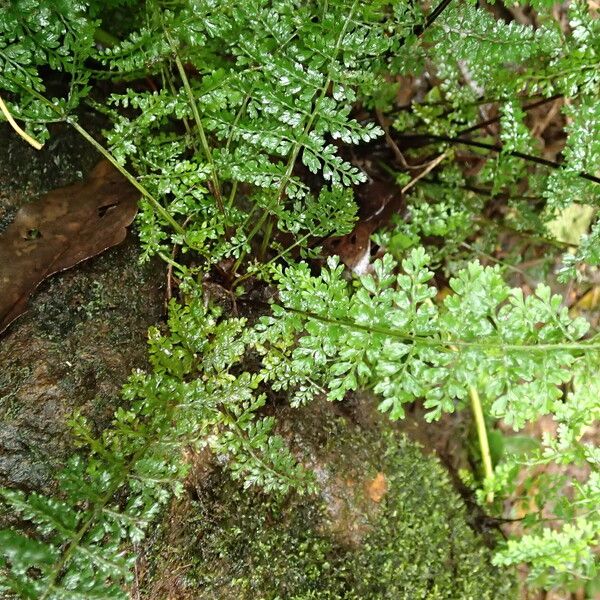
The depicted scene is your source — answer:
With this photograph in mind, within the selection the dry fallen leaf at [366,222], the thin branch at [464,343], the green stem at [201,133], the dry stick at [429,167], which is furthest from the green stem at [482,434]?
the green stem at [201,133]

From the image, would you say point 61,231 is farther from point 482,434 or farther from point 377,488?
point 482,434

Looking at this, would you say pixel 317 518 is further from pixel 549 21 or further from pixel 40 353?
pixel 549 21

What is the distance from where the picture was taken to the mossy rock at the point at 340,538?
2.11m

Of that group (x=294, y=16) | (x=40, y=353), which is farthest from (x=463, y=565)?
(x=294, y=16)

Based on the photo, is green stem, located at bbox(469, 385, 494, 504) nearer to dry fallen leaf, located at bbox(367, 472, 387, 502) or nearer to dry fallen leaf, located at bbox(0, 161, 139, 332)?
dry fallen leaf, located at bbox(367, 472, 387, 502)

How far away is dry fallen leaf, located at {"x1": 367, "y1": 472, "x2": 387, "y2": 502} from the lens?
8.27 ft

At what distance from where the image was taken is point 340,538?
7.82 ft

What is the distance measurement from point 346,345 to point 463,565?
1.40 meters

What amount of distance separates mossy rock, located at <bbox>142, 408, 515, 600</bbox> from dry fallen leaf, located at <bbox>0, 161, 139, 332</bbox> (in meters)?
0.93

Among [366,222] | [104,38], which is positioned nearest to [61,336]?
[104,38]

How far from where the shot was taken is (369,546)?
2.42 metres

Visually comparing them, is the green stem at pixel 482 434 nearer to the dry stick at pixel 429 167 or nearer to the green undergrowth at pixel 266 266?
the green undergrowth at pixel 266 266

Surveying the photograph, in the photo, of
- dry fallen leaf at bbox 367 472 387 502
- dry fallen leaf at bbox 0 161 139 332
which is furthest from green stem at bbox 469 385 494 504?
dry fallen leaf at bbox 0 161 139 332

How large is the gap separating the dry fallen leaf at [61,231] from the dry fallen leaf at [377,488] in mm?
1465
